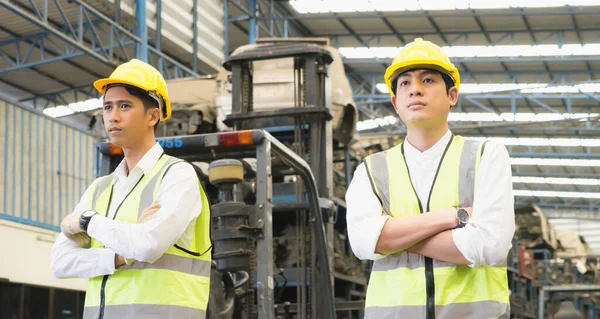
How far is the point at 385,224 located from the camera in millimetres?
2994

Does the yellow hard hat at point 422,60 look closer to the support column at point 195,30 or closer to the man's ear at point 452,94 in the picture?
the man's ear at point 452,94

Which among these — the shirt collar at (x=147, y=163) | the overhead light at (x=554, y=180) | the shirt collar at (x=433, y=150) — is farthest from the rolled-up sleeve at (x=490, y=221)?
the overhead light at (x=554, y=180)

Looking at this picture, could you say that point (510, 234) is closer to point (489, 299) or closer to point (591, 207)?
point (489, 299)

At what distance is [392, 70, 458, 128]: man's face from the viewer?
3125 mm

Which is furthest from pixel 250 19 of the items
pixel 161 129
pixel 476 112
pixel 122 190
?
pixel 122 190

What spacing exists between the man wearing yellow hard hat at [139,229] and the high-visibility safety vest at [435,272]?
73 cm

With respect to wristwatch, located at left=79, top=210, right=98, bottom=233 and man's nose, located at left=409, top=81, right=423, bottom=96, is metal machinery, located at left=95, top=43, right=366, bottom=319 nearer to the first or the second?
wristwatch, located at left=79, top=210, right=98, bottom=233

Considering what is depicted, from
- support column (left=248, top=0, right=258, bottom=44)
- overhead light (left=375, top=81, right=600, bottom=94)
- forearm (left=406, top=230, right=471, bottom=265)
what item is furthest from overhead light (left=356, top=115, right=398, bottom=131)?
forearm (left=406, top=230, right=471, bottom=265)

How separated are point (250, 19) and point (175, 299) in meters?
18.7

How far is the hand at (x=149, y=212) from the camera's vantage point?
10.9ft

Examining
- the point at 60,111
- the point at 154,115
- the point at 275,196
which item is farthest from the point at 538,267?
the point at 154,115

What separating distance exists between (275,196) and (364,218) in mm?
5081

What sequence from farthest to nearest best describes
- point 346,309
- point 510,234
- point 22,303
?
point 22,303
point 346,309
point 510,234

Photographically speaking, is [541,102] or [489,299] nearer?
[489,299]
